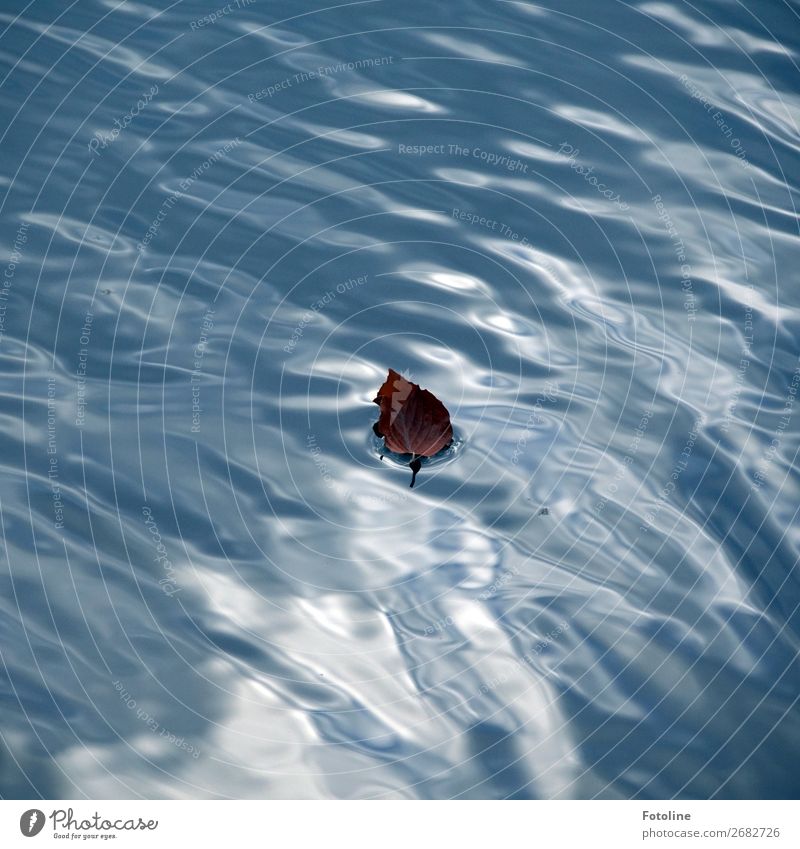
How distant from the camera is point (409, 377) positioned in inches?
86.4

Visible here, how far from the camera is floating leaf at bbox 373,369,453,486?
6.88 feet

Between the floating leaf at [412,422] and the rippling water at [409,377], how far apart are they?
0.12 feet

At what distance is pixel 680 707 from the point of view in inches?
74.0

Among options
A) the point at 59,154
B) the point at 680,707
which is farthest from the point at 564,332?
the point at 59,154
